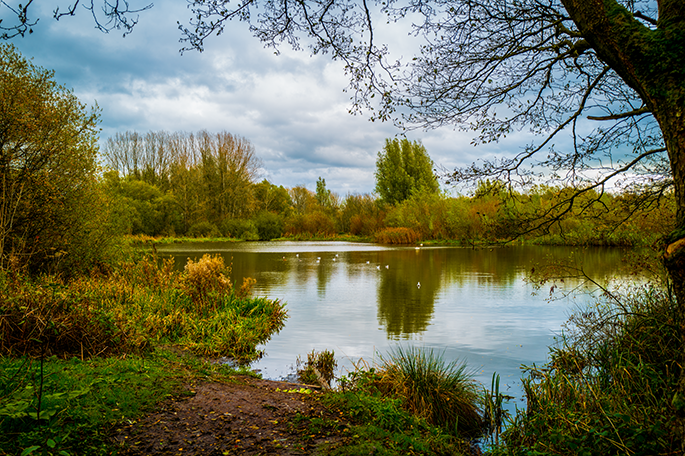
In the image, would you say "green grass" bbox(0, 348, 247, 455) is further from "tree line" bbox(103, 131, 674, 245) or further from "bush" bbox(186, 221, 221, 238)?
"bush" bbox(186, 221, 221, 238)

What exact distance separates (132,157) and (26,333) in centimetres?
4815

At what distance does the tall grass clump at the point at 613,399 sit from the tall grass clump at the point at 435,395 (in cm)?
50

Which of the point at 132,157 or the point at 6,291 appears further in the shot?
the point at 132,157

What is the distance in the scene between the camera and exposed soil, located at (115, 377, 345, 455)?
3084 millimetres

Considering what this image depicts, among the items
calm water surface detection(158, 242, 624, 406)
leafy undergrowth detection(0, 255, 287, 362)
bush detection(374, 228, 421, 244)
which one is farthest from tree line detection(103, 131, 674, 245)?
leafy undergrowth detection(0, 255, 287, 362)

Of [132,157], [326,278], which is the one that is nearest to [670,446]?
[326,278]

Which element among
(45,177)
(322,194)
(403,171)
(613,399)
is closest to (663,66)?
(613,399)

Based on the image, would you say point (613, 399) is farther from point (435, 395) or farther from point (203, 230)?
point (203, 230)

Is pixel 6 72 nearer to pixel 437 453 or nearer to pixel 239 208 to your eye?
pixel 437 453

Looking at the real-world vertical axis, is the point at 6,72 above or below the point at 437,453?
above

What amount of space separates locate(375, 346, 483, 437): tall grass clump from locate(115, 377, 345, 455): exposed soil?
3.29 ft

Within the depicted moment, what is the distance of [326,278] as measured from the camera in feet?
54.0

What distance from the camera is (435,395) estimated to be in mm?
4594

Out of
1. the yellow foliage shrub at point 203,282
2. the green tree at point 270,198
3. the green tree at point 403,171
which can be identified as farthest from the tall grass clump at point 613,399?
the green tree at point 270,198
